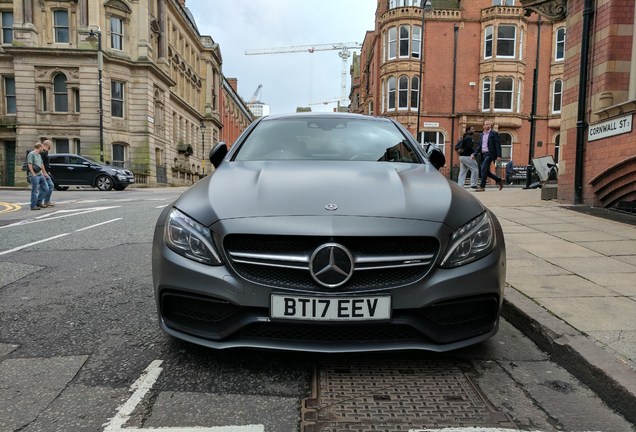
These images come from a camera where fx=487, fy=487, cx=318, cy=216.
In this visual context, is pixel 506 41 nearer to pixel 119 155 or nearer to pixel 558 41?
pixel 558 41

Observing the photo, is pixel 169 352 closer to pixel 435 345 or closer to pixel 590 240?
pixel 435 345

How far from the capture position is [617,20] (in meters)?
8.51

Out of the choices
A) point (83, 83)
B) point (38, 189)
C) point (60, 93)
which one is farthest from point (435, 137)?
point (38, 189)

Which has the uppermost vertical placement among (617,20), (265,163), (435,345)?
(617,20)

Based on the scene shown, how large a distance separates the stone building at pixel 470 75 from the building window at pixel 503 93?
66mm

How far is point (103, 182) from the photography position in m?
22.8

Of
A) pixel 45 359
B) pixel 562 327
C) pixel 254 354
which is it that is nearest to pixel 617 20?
pixel 562 327

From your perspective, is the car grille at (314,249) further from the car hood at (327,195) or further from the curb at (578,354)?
the curb at (578,354)

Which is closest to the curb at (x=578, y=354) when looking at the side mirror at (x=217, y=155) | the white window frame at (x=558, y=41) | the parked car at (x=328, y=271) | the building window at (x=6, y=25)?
the parked car at (x=328, y=271)

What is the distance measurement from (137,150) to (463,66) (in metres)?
24.0

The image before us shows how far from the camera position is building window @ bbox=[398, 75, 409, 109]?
3438cm

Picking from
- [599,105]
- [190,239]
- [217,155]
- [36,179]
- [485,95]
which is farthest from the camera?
[485,95]

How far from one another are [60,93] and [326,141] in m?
34.3

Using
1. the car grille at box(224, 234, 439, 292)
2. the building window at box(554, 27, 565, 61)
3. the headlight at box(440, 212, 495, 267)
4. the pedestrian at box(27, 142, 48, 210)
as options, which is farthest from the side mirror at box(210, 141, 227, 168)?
the building window at box(554, 27, 565, 61)
